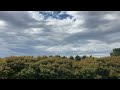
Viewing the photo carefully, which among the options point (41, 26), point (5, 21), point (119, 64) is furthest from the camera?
point (119, 64)
